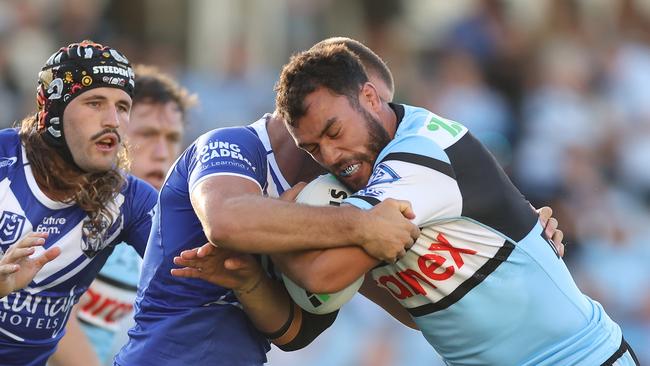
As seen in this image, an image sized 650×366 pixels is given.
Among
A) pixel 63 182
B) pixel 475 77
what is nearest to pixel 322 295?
pixel 63 182

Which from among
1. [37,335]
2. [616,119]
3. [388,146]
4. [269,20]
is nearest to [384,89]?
[388,146]

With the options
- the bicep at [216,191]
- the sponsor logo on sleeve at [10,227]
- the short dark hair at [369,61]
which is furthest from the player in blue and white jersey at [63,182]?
the short dark hair at [369,61]

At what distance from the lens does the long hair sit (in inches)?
242

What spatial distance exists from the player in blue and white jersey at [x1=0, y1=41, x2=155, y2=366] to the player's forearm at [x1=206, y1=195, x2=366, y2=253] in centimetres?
135

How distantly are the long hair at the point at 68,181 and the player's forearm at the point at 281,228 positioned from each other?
1.33 m

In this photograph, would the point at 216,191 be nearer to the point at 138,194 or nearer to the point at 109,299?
the point at 138,194

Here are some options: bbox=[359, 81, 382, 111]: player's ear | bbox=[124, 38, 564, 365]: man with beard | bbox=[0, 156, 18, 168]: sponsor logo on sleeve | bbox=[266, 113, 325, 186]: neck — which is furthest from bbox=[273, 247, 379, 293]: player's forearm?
bbox=[0, 156, 18, 168]: sponsor logo on sleeve

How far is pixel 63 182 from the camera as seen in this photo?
6152mm

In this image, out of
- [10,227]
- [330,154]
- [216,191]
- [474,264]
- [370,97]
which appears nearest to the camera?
[216,191]

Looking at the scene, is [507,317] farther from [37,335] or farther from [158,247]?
[37,335]

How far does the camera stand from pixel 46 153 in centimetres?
618

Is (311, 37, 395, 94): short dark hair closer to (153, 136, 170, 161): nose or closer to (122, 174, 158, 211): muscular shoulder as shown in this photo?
(122, 174, 158, 211): muscular shoulder

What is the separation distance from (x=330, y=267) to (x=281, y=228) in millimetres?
275

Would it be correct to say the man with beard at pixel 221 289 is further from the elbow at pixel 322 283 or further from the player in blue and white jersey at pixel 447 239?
the elbow at pixel 322 283
